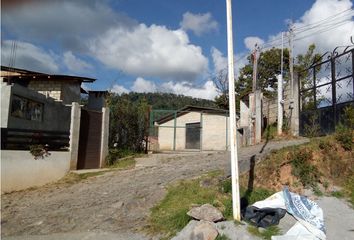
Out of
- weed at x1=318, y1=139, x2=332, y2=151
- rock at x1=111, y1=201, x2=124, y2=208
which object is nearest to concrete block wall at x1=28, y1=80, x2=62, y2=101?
rock at x1=111, y1=201, x2=124, y2=208

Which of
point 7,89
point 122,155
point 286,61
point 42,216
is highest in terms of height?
point 286,61

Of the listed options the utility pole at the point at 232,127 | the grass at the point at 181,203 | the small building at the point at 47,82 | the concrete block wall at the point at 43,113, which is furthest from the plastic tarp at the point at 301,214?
the small building at the point at 47,82

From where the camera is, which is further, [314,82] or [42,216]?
[314,82]

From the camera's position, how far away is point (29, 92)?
1491 centimetres

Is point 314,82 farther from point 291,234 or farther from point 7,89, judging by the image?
point 7,89

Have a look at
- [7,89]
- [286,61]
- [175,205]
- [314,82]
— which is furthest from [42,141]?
[286,61]

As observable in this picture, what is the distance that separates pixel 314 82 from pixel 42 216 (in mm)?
11178

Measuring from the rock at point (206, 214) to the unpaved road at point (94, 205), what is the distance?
3.95ft

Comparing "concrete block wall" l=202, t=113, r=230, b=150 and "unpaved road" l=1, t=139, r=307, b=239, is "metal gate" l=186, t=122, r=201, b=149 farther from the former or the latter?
"unpaved road" l=1, t=139, r=307, b=239

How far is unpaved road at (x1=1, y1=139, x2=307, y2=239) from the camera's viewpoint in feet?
27.4

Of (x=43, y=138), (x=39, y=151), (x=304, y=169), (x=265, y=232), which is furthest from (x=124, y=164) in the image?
(x=265, y=232)

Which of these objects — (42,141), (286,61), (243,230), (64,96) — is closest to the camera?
(243,230)

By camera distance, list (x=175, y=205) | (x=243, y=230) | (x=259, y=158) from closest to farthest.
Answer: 1. (x=243, y=230)
2. (x=175, y=205)
3. (x=259, y=158)

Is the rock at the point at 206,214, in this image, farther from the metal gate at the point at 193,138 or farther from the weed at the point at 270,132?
the metal gate at the point at 193,138
